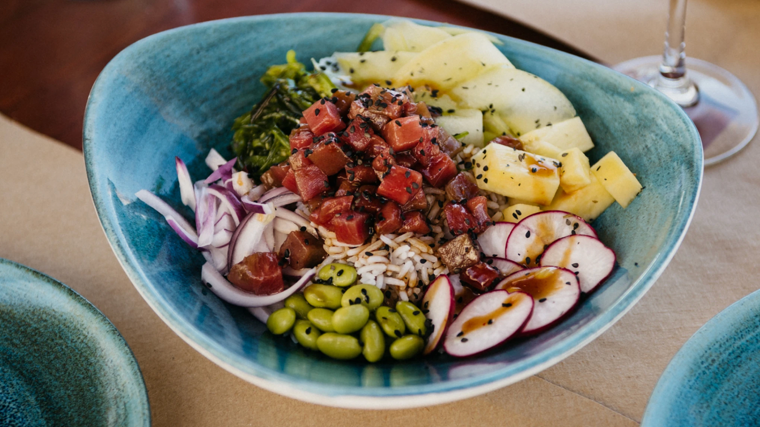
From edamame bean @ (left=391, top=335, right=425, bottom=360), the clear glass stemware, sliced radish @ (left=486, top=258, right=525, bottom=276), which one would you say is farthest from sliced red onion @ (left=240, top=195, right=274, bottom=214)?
the clear glass stemware

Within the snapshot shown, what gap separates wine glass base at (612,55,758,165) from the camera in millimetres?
2896

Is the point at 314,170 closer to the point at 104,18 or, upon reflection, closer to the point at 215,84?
the point at 215,84

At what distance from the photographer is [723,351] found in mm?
1685

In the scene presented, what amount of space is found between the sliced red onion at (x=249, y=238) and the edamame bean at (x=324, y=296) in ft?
1.30

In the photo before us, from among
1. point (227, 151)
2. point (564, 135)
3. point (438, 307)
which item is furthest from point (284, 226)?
point (564, 135)

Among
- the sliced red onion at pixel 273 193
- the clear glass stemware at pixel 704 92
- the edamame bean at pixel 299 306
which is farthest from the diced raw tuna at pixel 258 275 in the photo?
the clear glass stemware at pixel 704 92

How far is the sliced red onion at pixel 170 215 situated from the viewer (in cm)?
237

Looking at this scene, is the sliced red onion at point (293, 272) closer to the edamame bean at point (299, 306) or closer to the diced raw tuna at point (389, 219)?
Result: the edamame bean at point (299, 306)

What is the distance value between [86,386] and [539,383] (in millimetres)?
1569

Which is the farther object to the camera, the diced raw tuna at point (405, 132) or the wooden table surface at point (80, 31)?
the wooden table surface at point (80, 31)

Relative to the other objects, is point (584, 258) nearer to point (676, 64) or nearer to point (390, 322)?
point (390, 322)

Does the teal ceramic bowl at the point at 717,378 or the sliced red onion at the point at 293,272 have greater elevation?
the teal ceramic bowl at the point at 717,378

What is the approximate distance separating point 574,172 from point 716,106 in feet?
4.53

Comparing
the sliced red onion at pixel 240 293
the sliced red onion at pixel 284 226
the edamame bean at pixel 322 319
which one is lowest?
the sliced red onion at pixel 240 293
